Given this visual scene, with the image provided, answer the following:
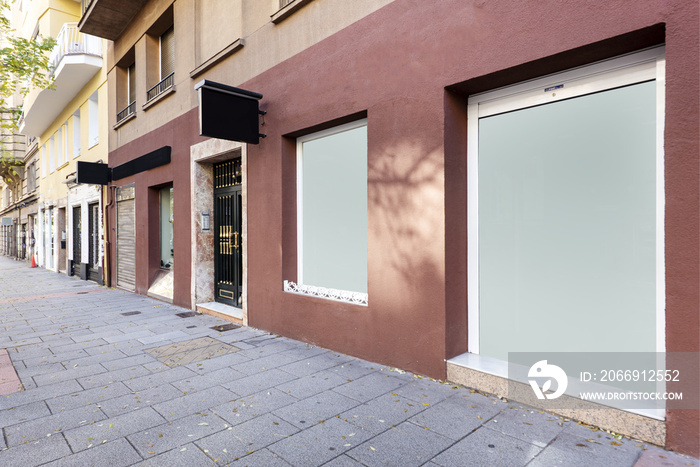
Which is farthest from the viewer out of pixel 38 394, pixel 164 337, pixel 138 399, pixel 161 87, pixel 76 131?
pixel 76 131

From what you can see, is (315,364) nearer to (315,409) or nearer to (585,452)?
(315,409)

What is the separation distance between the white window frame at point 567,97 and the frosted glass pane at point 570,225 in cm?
7

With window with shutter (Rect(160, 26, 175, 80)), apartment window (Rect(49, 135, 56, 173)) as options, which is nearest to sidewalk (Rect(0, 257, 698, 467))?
window with shutter (Rect(160, 26, 175, 80))

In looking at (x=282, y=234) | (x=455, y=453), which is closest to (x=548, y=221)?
(x=455, y=453)

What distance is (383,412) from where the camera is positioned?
3307 mm

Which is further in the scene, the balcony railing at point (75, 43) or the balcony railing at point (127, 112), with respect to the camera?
the balcony railing at point (75, 43)

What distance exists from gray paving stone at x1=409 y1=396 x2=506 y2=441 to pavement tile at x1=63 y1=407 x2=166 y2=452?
2.10 m

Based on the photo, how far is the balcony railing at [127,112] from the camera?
36.8 feet

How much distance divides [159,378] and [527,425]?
353 centimetres

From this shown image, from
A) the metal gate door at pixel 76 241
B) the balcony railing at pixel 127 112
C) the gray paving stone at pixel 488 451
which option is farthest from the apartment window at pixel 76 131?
the gray paving stone at pixel 488 451

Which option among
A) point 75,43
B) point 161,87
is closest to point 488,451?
point 161,87

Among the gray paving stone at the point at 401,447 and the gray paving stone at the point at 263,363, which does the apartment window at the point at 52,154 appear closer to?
the gray paving stone at the point at 263,363

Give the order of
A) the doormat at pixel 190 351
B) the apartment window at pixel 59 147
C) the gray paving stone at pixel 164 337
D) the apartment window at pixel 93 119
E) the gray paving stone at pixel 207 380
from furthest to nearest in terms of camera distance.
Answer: the apartment window at pixel 59 147
the apartment window at pixel 93 119
the gray paving stone at pixel 164 337
the doormat at pixel 190 351
the gray paving stone at pixel 207 380

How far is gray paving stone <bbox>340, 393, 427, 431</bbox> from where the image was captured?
3135 millimetres
